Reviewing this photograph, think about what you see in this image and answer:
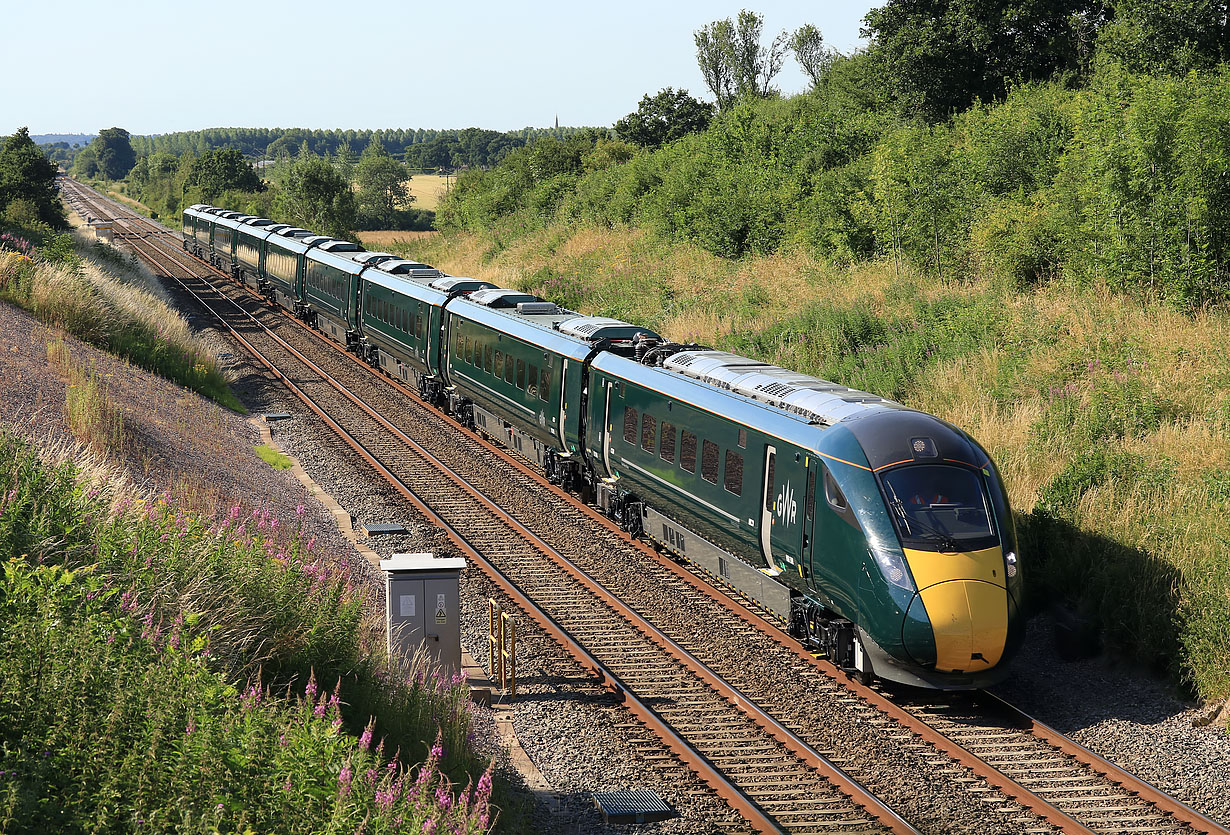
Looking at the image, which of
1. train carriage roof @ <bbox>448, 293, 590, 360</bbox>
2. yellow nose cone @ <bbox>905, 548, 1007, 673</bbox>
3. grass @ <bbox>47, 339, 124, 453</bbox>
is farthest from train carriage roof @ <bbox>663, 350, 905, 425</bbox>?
grass @ <bbox>47, 339, 124, 453</bbox>

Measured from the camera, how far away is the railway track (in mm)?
9812

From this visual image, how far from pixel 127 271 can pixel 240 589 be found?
42.2m

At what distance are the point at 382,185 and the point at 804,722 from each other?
108304 mm

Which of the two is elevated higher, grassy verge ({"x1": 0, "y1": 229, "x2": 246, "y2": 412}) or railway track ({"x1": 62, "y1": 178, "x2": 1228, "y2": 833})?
grassy verge ({"x1": 0, "y1": 229, "x2": 246, "y2": 412})

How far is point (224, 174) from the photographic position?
348ft

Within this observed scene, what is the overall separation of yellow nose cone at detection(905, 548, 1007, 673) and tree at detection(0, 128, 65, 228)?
54.9 metres

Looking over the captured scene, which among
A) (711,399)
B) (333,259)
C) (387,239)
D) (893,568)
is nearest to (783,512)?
(893,568)

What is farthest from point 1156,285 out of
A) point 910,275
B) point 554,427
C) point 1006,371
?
point 554,427

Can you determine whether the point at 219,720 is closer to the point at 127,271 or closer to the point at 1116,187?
the point at 1116,187

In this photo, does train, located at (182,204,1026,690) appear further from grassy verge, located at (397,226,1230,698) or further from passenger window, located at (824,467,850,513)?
grassy verge, located at (397,226,1230,698)

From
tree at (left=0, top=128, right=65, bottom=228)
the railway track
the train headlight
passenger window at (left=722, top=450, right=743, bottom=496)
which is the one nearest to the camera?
the railway track

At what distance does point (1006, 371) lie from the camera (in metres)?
19.3

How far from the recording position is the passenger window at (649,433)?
655 inches

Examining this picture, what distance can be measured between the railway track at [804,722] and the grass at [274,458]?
633 centimetres
